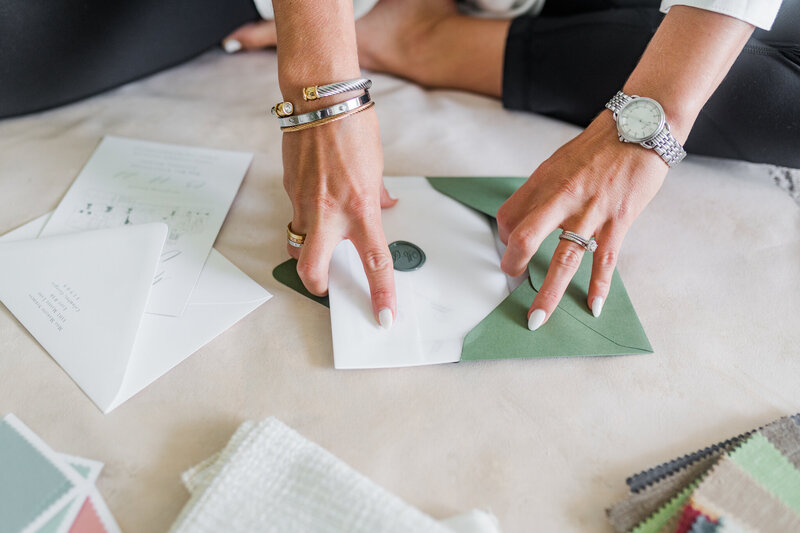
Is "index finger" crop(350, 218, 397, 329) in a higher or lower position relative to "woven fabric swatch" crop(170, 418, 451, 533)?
higher

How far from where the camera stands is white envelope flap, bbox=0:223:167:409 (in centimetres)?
66

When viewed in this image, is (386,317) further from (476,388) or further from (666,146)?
(666,146)

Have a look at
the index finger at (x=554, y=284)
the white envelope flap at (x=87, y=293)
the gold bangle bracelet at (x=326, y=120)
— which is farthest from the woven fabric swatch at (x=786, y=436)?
the white envelope flap at (x=87, y=293)

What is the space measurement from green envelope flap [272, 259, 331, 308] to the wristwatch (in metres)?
0.45

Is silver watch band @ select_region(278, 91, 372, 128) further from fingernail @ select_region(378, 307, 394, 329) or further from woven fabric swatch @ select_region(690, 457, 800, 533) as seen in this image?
woven fabric swatch @ select_region(690, 457, 800, 533)

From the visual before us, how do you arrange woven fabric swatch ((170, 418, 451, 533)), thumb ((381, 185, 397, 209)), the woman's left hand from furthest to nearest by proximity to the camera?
thumb ((381, 185, 397, 209))
the woman's left hand
woven fabric swatch ((170, 418, 451, 533))

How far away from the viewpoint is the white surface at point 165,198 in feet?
2.52

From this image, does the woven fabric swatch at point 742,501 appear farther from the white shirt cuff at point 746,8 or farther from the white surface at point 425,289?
the white shirt cuff at point 746,8

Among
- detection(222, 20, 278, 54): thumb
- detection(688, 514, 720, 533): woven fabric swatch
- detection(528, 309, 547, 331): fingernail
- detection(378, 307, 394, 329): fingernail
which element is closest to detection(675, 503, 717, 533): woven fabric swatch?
detection(688, 514, 720, 533): woven fabric swatch

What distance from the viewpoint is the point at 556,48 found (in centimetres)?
103

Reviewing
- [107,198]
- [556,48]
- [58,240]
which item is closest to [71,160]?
[107,198]

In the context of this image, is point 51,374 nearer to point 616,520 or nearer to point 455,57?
point 616,520

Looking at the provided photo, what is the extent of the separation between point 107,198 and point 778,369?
960 mm

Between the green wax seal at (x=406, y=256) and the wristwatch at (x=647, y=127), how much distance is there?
31cm
